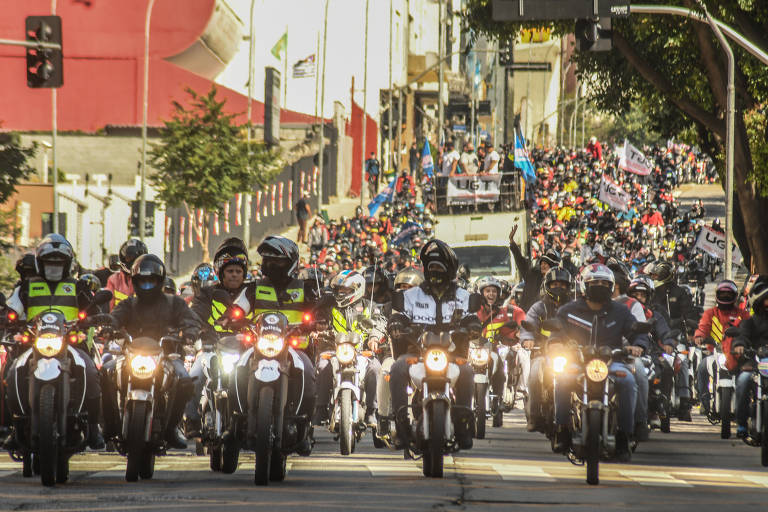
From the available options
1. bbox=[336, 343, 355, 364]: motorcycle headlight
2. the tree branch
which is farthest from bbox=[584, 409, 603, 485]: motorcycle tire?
the tree branch

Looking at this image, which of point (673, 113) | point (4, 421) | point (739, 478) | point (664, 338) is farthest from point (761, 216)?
point (4, 421)

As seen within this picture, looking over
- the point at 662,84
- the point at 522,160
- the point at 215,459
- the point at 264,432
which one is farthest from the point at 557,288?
the point at 522,160

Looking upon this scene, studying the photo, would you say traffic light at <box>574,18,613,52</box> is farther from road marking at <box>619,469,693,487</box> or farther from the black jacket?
the black jacket

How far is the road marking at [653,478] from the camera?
41.8ft

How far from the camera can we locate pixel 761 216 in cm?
2841

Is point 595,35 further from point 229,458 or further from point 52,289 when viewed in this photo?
point 52,289

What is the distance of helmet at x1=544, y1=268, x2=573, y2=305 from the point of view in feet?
55.8

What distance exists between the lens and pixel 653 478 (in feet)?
43.4

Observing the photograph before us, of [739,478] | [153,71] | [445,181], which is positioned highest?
[153,71]

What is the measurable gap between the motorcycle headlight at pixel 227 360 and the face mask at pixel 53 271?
Answer: 141cm

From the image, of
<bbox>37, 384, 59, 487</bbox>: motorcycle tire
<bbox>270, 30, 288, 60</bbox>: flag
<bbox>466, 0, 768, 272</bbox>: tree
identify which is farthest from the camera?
<bbox>270, 30, 288, 60</bbox>: flag

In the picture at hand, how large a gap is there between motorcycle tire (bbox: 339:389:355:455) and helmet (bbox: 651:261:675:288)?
6869mm

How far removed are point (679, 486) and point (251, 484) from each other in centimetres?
324

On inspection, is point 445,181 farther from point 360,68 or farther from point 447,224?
point 360,68
